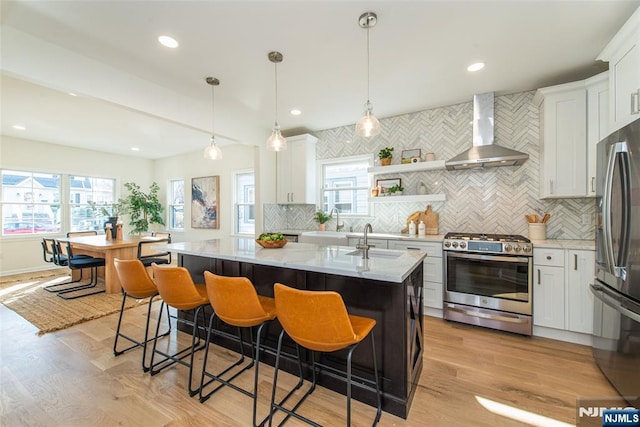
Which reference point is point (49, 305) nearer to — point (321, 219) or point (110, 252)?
point (110, 252)

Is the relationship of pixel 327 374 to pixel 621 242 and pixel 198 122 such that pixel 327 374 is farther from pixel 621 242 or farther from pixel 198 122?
A: pixel 198 122

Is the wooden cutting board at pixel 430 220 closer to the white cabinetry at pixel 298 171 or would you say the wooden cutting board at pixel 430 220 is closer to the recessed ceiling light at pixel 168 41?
the white cabinetry at pixel 298 171

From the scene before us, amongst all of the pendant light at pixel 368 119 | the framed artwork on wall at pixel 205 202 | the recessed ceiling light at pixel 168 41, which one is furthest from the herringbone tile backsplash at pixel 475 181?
the framed artwork on wall at pixel 205 202

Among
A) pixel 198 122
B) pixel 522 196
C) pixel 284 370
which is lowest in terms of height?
pixel 284 370

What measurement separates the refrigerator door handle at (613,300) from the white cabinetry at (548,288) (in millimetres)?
483

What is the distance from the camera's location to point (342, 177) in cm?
461

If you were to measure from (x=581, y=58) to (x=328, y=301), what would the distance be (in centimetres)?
342

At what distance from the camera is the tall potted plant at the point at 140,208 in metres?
6.65

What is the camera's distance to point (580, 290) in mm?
2494

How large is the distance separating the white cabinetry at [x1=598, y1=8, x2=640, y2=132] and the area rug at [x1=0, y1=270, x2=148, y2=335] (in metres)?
5.57

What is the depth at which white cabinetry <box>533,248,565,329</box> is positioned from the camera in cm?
257

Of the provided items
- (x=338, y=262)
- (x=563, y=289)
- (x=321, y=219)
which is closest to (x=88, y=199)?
(x=321, y=219)

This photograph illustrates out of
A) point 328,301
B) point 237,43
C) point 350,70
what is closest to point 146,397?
point 328,301

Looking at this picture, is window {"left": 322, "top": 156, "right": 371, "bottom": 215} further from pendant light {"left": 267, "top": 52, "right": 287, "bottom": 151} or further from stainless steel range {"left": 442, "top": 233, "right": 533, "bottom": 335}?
pendant light {"left": 267, "top": 52, "right": 287, "bottom": 151}
